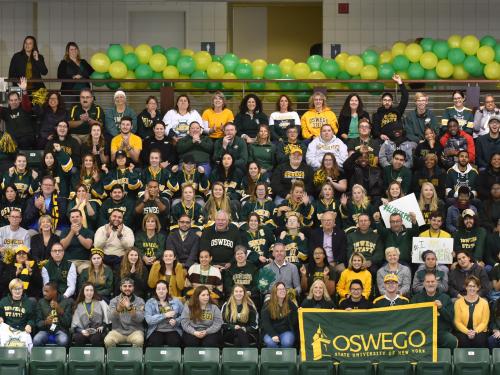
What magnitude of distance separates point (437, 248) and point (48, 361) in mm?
5008

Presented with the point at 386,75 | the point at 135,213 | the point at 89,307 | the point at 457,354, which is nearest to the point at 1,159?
the point at 135,213

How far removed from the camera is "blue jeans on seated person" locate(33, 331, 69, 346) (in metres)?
15.2

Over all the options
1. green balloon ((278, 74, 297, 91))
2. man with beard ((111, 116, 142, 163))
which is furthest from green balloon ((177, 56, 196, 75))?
man with beard ((111, 116, 142, 163))

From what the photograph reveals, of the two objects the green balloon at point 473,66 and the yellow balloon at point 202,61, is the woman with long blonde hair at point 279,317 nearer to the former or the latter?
the yellow balloon at point 202,61

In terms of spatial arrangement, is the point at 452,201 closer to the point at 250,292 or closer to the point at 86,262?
the point at 250,292

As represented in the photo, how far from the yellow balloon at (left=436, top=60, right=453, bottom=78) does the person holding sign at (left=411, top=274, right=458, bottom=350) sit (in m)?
4.59

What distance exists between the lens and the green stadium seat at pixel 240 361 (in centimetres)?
1448

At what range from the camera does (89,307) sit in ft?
50.5

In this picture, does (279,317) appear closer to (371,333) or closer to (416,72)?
(371,333)

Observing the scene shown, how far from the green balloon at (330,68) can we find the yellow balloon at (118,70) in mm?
2899

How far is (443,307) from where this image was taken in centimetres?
1538

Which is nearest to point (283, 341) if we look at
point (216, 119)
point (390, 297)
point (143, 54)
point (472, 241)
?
point (390, 297)

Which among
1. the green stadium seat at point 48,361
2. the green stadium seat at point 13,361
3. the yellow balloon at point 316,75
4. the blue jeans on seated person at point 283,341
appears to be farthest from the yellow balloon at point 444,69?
the green stadium seat at point 13,361

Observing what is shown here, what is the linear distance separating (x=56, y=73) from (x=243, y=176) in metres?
5.03
